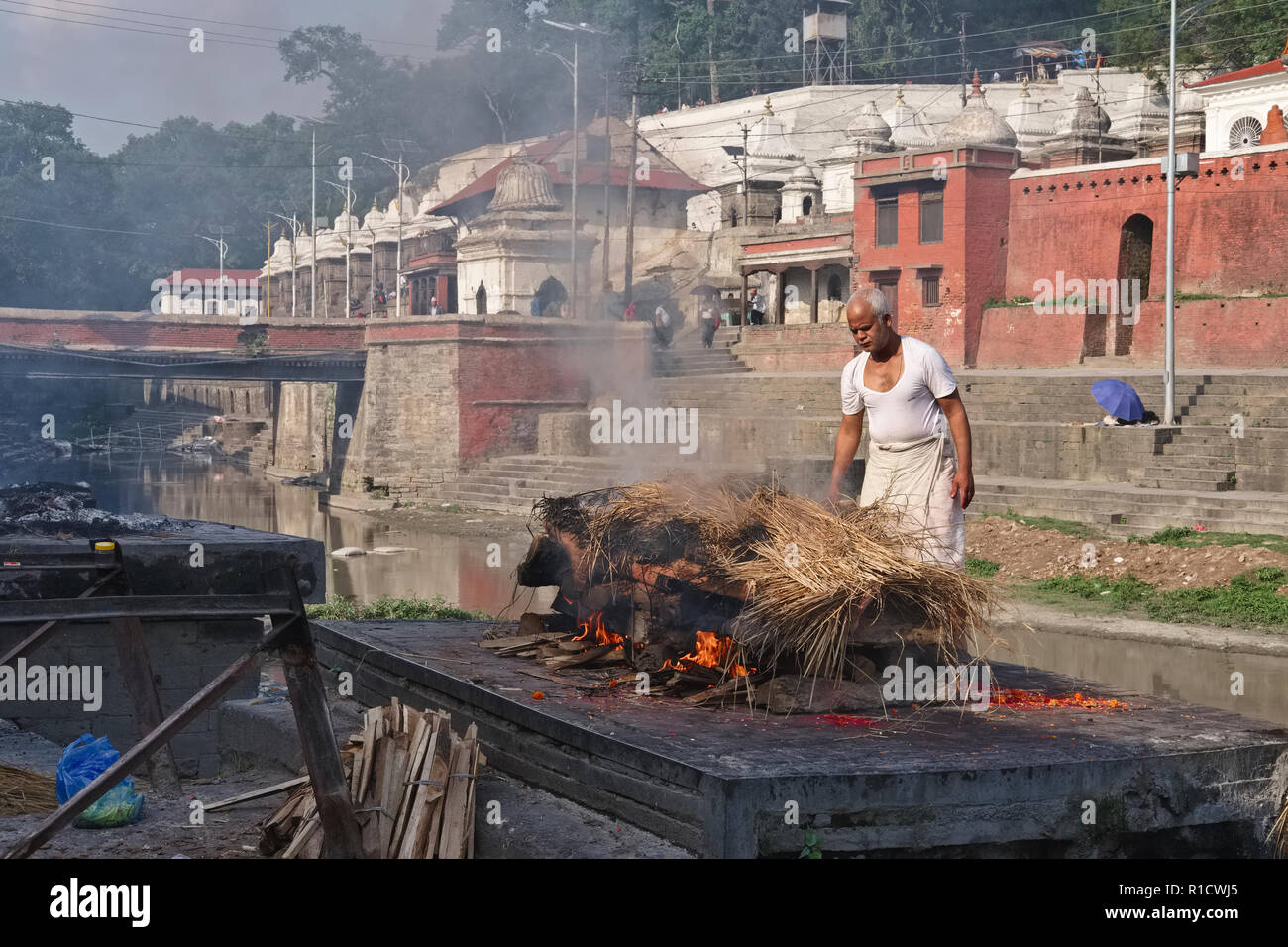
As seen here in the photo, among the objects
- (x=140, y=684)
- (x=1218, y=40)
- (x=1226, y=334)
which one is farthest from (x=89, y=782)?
(x=1218, y=40)

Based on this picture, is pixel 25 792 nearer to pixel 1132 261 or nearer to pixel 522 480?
pixel 522 480

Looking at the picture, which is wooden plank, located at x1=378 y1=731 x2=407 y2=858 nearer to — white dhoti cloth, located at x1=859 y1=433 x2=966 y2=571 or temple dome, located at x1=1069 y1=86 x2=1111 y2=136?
white dhoti cloth, located at x1=859 y1=433 x2=966 y2=571

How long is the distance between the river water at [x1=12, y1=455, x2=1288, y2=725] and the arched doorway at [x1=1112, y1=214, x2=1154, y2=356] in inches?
517

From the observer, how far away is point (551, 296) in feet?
138

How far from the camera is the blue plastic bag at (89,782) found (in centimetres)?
495

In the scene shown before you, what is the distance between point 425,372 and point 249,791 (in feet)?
92.2

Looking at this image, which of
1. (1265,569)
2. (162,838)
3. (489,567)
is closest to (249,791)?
(162,838)

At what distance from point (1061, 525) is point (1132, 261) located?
44.8ft

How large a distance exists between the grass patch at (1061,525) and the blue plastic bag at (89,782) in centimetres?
1399

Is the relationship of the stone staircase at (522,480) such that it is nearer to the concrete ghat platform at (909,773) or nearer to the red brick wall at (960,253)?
the red brick wall at (960,253)

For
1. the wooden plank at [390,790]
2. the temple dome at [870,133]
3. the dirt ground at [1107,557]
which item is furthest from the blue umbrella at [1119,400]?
the temple dome at [870,133]

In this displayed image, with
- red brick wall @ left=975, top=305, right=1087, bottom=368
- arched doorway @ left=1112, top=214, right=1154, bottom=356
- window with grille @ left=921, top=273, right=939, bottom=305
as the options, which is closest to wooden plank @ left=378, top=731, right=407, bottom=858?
red brick wall @ left=975, top=305, right=1087, bottom=368

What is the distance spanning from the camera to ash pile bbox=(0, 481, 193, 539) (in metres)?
7.77
